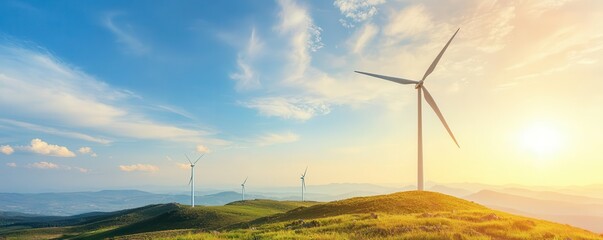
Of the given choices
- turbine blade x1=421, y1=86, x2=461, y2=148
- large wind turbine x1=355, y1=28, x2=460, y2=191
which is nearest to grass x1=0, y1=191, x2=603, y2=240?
large wind turbine x1=355, y1=28, x2=460, y2=191

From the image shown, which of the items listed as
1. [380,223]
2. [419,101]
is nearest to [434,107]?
[419,101]

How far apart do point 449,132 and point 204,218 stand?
89013mm

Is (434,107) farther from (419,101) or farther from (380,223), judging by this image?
(380,223)

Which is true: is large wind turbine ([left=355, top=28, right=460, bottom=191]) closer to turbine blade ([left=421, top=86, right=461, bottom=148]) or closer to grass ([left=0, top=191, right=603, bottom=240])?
turbine blade ([left=421, top=86, right=461, bottom=148])

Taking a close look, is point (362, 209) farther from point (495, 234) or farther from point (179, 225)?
point (179, 225)

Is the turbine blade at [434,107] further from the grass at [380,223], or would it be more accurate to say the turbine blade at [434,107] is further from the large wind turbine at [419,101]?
the grass at [380,223]

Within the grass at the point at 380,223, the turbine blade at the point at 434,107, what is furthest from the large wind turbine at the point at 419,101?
the grass at the point at 380,223

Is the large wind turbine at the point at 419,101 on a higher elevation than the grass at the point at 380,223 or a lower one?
higher

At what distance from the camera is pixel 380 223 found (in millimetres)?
30984

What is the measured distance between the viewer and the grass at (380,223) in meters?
25.9

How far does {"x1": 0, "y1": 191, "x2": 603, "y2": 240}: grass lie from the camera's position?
25922mm

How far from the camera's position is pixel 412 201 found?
6112 centimetres

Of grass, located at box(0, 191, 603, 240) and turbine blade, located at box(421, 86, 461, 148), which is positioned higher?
turbine blade, located at box(421, 86, 461, 148)

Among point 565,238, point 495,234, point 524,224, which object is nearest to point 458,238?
point 495,234
